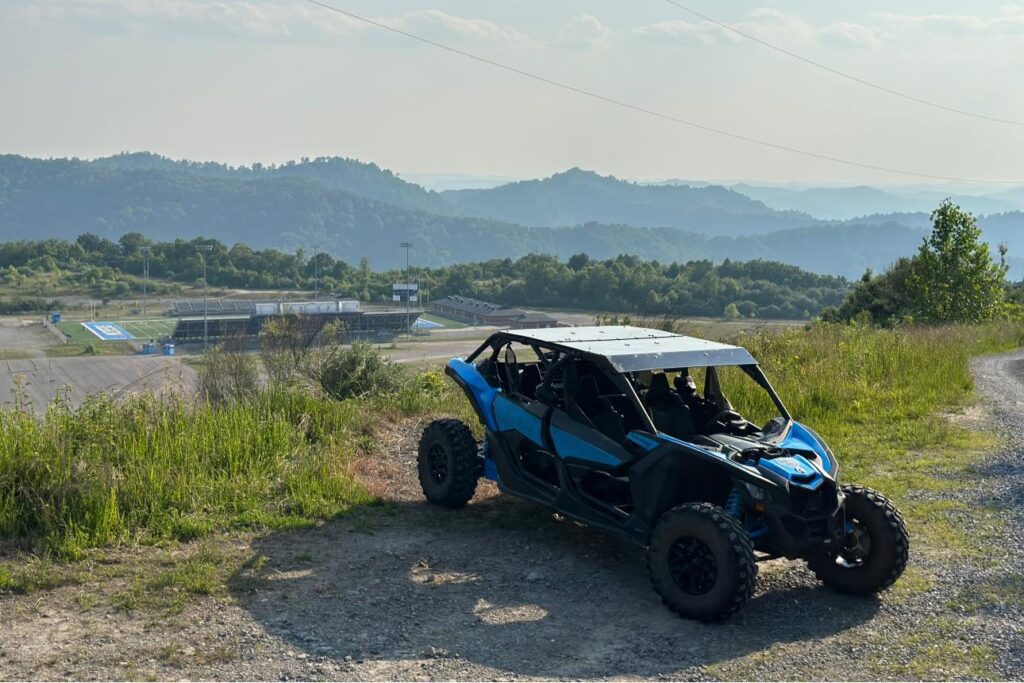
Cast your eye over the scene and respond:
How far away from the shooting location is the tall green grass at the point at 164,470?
750 centimetres

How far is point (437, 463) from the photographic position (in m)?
8.76

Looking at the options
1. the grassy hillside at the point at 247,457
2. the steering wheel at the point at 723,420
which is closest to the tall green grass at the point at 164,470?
the grassy hillside at the point at 247,457

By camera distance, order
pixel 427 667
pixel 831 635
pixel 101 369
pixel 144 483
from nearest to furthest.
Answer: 1. pixel 427 667
2. pixel 831 635
3. pixel 144 483
4. pixel 101 369

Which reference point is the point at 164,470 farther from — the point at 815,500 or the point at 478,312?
the point at 478,312

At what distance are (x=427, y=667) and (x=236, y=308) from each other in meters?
71.5

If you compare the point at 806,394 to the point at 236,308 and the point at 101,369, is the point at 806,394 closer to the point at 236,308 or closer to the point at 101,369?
the point at 101,369

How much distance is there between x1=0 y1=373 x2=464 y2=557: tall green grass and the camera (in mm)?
7496

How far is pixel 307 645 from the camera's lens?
18.7ft

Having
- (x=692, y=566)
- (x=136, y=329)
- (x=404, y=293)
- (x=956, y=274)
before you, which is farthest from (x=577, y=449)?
(x=404, y=293)

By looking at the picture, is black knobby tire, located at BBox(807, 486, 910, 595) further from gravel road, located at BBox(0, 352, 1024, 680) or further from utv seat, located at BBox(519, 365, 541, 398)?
utv seat, located at BBox(519, 365, 541, 398)

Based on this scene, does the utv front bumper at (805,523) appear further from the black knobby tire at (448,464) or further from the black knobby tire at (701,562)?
the black knobby tire at (448,464)

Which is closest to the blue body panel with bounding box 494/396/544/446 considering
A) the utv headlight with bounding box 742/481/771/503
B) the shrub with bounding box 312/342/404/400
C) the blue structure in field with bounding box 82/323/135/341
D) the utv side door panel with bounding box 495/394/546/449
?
the utv side door panel with bounding box 495/394/546/449

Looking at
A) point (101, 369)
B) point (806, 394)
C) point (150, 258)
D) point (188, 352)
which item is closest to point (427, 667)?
point (806, 394)

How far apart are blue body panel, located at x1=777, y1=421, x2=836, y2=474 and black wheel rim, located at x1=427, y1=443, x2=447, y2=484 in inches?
121
